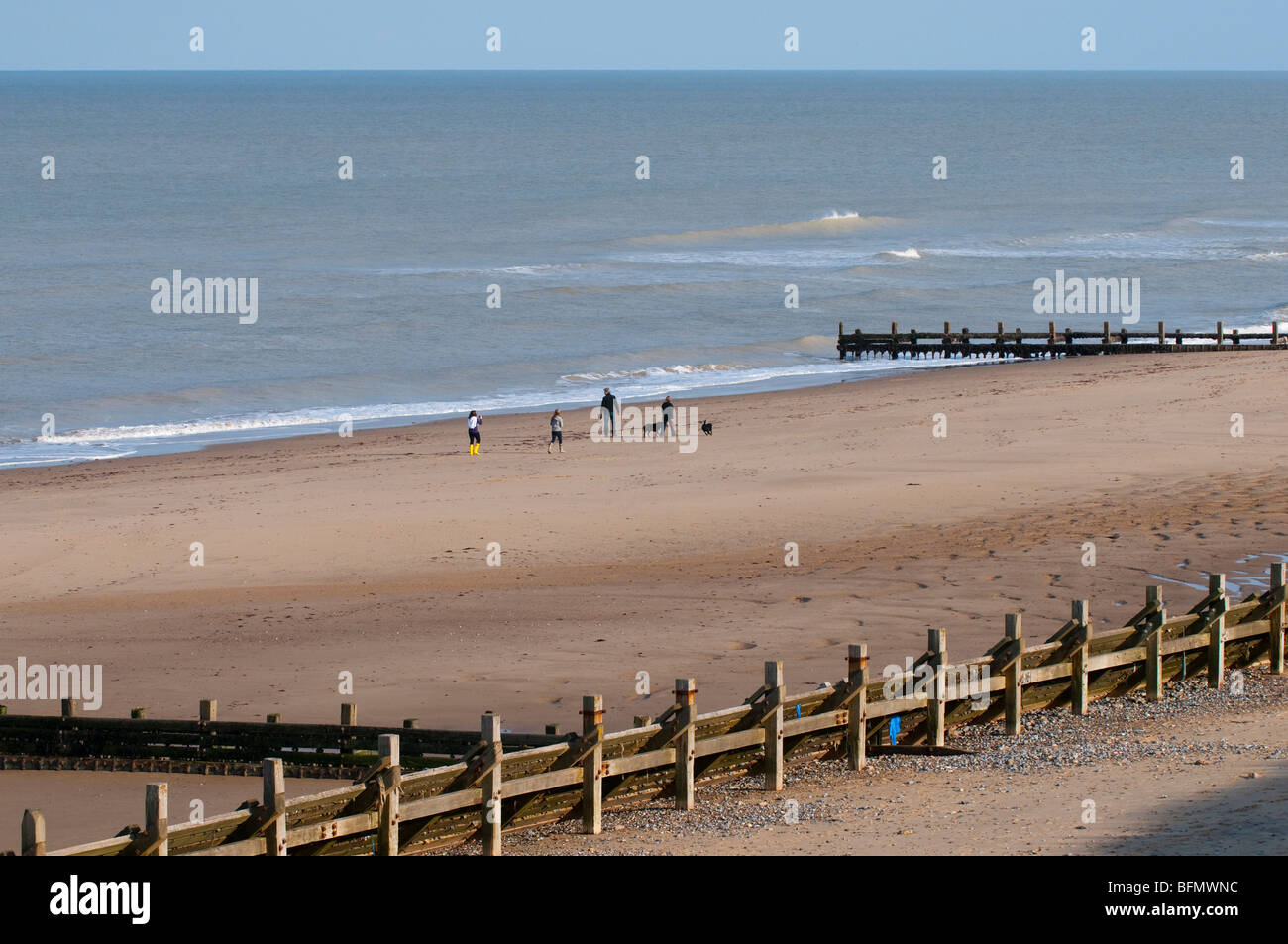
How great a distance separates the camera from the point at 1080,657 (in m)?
14.1

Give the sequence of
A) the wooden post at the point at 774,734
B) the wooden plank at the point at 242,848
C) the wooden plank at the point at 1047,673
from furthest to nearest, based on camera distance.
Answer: the wooden plank at the point at 1047,673, the wooden post at the point at 774,734, the wooden plank at the point at 242,848

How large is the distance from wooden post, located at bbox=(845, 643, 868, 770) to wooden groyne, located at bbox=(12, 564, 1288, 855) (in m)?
0.01

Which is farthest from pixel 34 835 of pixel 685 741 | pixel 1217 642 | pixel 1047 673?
A: pixel 1217 642

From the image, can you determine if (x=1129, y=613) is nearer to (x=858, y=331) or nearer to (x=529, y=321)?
(x=858, y=331)

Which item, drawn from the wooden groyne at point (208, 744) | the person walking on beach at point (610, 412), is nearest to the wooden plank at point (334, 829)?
the wooden groyne at point (208, 744)

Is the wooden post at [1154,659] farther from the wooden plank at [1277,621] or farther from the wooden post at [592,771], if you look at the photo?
the wooden post at [592,771]

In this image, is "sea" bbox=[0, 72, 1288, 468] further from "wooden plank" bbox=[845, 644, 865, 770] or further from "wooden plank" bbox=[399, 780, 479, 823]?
"wooden plank" bbox=[399, 780, 479, 823]

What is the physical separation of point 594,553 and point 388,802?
13.8m

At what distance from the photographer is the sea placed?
49.3m

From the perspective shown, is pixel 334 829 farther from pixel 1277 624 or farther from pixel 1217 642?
pixel 1277 624

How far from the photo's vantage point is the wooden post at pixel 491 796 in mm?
10609

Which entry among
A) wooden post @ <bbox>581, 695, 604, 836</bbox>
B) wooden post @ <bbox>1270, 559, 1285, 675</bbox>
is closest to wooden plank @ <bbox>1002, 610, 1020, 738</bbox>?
wooden post @ <bbox>1270, 559, 1285, 675</bbox>

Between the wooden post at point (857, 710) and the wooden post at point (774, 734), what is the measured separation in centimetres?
73
